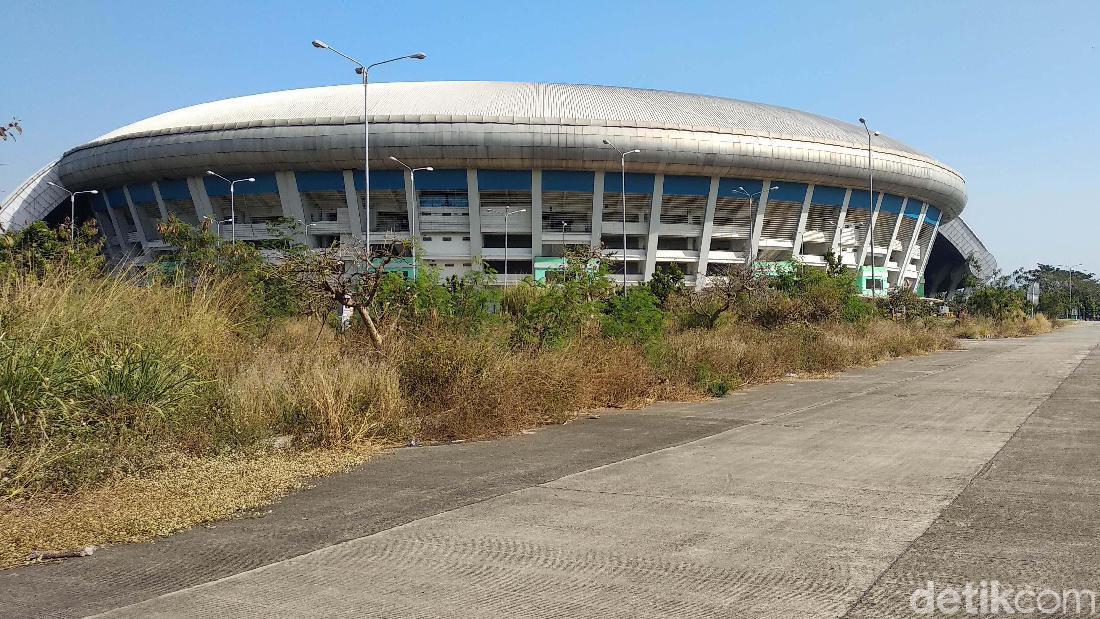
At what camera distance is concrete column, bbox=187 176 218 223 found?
54.1m

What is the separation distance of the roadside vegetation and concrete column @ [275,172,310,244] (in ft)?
121

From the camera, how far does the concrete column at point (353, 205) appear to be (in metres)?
51.8

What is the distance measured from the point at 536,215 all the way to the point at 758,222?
50.5 ft

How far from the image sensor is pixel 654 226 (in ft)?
179

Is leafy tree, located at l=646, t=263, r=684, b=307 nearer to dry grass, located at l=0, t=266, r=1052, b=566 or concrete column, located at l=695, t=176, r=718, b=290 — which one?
concrete column, located at l=695, t=176, r=718, b=290

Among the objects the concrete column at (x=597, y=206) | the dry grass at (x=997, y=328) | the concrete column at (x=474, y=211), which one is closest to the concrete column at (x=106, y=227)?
the concrete column at (x=474, y=211)

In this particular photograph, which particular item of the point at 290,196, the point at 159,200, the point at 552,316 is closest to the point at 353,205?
the point at 290,196

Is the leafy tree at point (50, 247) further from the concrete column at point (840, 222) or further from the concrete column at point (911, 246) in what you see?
the concrete column at point (911, 246)

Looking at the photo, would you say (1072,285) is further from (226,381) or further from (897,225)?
(226,381)

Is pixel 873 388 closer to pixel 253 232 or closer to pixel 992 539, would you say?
pixel 992 539

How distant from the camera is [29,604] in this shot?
3.66m

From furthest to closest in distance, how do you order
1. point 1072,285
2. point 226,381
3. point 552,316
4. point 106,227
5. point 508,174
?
point 1072,285
point 106,227
point 508,174
point 552,316
point 226,381

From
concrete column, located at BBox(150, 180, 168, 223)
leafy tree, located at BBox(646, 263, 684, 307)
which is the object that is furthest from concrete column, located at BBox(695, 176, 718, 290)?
concrete column, located at BBox(150, 180, 168, 223)

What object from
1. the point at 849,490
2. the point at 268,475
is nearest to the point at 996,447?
the point at 849,490
